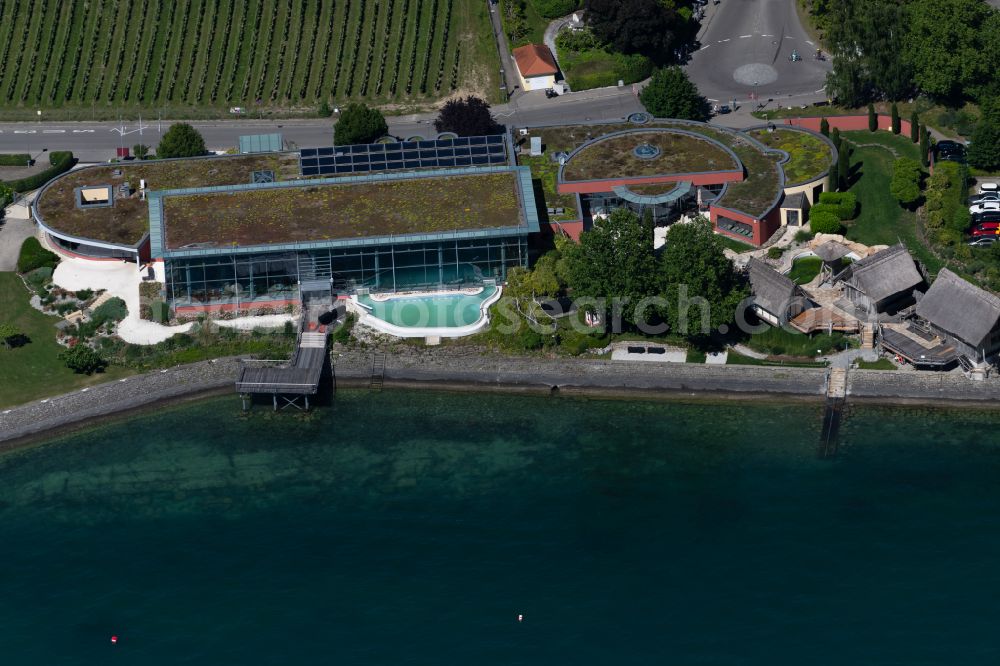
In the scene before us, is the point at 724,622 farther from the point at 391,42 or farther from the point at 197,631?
the point at 391,42

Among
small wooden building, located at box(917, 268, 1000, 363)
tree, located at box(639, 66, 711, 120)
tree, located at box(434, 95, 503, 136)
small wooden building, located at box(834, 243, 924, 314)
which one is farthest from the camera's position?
tree, located at box(639, 66, 711, 120)

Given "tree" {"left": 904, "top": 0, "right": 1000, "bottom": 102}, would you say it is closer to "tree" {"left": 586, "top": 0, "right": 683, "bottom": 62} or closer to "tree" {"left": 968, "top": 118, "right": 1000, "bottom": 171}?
"tree" {"left": 968, "top": 118, "right": 1000, "bottom": 171}

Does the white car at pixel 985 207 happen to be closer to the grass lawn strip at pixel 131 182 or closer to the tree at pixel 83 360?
the grass lawn strip at pixel 131 182

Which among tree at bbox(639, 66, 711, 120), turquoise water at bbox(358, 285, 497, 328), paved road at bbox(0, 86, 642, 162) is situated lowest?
turquoise water at bbox(358, 285, 497, 328)

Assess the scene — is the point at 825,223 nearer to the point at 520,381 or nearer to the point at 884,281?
the point at 884,281

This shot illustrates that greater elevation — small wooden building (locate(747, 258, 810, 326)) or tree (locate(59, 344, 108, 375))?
small wooden building (locate(747, 258, 810, 326))

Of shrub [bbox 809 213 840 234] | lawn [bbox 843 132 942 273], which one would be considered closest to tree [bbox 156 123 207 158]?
shrub [bbox 809 213 840 234]

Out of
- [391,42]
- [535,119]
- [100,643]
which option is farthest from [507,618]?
[391,42]
